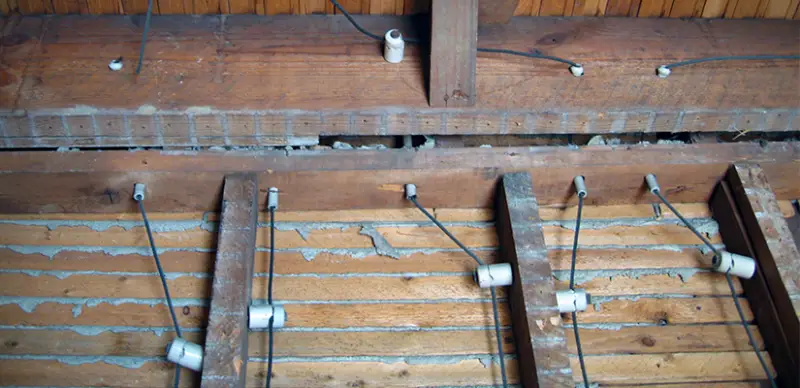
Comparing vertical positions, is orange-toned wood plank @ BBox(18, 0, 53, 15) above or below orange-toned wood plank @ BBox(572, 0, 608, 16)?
above

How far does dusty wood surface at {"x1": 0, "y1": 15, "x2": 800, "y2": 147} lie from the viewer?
252 centimetres

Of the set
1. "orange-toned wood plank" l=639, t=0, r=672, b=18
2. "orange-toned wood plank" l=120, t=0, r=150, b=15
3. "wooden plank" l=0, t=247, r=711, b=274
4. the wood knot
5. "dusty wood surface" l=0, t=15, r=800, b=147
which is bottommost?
the wood knot

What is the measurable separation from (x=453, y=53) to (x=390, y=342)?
950 millimetres

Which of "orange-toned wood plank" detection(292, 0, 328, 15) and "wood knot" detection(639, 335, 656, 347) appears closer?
"wood knot" detection(639, 335, 656, 347)

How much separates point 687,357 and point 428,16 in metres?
1.43

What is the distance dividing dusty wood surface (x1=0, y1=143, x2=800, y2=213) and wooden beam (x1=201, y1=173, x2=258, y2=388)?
10 cm

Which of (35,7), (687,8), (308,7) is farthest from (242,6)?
(687,8)

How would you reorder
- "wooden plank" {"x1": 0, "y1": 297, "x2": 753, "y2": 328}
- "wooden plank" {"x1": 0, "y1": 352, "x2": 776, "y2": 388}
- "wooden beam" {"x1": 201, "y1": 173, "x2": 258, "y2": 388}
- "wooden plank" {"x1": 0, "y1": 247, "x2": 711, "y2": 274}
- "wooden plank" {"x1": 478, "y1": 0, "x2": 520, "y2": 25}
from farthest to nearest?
"wooden plank" {"x1": 478, "y1": 0, "x2": 520, "y2": 25}
"wooden plank" {"x1": 0, "y1": 247, "x2": 711, "y2": 274}
"wooden plank" {"x1": 0, "y1": 297, "x2": 753, "y2": 328}
"wooden plank" {"x1": 0, "y1": 352, "x2": 776, "y2": 388}
"wooden beam" {"x1": 201, "y1": 173, "x2": 258, "y2": 388}

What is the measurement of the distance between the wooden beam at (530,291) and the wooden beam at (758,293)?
65 centimetres

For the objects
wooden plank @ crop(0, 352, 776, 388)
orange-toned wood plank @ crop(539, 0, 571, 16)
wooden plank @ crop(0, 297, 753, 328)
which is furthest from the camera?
orange-toned wood plank @ crop(539, 0, 571, 16)

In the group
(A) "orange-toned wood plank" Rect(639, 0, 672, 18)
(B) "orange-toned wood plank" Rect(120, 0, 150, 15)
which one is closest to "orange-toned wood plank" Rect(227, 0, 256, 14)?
(B) "orange-toned wood plank" Rect(120, 0, 150, 15)

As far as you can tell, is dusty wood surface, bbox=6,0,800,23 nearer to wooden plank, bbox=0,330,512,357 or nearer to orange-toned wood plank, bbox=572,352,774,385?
wooden plank, bbox=0,330,512,357

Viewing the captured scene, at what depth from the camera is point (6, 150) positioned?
2.57 m

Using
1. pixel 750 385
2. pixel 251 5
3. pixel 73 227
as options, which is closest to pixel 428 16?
pixel 251 5
